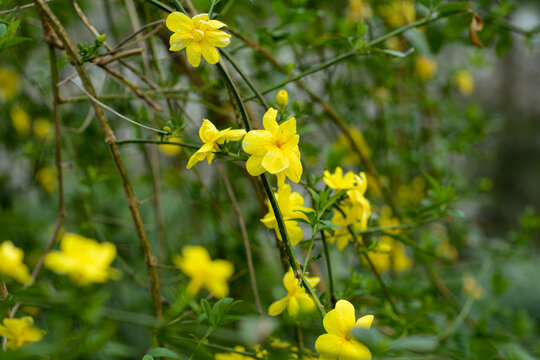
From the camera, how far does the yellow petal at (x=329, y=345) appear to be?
0.35 m

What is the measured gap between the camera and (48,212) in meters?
1.54

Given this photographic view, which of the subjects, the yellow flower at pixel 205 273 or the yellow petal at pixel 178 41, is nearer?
the yellow petal at pixel 178 41

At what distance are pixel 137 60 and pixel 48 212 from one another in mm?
890

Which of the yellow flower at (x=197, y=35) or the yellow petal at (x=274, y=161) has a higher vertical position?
the yellow flower at (x=197, y=35)

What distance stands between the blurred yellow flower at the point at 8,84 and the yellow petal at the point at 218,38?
0.97 metres

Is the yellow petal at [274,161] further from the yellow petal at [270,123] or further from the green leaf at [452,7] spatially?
the green leaf at [452,7]

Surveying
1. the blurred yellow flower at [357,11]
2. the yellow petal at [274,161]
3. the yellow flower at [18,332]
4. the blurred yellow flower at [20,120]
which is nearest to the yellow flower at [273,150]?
the yellow petal at [274,161]

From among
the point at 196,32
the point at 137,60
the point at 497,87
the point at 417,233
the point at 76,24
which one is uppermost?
the point at 497,87

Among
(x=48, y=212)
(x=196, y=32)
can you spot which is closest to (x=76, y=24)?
(x=48, y=212)

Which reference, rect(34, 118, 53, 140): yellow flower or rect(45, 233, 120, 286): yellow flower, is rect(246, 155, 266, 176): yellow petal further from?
rect(34, 118, 53, 140): yellow flower

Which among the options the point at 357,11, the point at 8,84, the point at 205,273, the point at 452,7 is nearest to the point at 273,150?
the point at 205,273

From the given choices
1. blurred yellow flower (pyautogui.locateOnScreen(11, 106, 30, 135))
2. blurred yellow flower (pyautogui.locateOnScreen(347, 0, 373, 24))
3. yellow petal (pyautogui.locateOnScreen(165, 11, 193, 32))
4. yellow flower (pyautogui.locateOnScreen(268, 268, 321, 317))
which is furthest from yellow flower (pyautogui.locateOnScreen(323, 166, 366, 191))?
blurred yellow flower (pyautogui.locateOnScreen(11, 106, 30, 135))

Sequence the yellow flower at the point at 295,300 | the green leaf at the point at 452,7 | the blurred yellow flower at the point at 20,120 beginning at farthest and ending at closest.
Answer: the blurred yellow flower at the point at 20,120 < the green leaf at the point at 452,7 < the yellow flower at the point at 295,300

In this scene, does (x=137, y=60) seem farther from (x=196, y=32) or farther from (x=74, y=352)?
(x=74, y=352)
